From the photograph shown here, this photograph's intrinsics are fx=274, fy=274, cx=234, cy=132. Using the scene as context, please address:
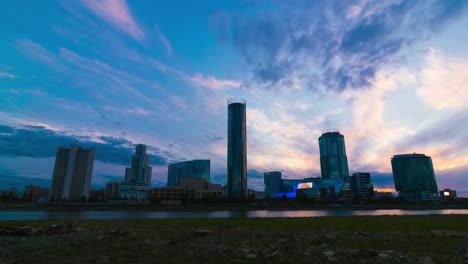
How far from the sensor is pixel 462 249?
13.6 m

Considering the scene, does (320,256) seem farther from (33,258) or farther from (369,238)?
(33,258)

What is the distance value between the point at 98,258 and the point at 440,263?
49.0ft

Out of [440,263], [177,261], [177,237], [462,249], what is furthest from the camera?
[177,237]

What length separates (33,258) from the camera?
43.3 ft

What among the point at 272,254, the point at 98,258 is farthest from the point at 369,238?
the point at 98,258

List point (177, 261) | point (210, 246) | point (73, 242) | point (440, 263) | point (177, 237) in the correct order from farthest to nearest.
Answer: point (177, 237) < point (73, 242) < point (210, 246) < point (177, 261) < point (440, 263)

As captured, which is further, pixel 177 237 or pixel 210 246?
pixel 177 237

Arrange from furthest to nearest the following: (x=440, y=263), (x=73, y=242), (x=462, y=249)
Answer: (x=73, y=242) → (x=462, y=249) → (x=440, y=263)

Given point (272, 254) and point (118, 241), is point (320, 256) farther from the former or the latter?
point (118, 241)

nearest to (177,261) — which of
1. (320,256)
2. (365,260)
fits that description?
(320,256)

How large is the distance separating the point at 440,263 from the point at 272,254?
676cm

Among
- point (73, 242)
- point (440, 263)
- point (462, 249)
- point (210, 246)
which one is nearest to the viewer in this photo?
point (440, 263)

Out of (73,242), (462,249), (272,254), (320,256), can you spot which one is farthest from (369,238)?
(73,242)

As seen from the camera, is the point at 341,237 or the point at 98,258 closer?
the point at 98,258
